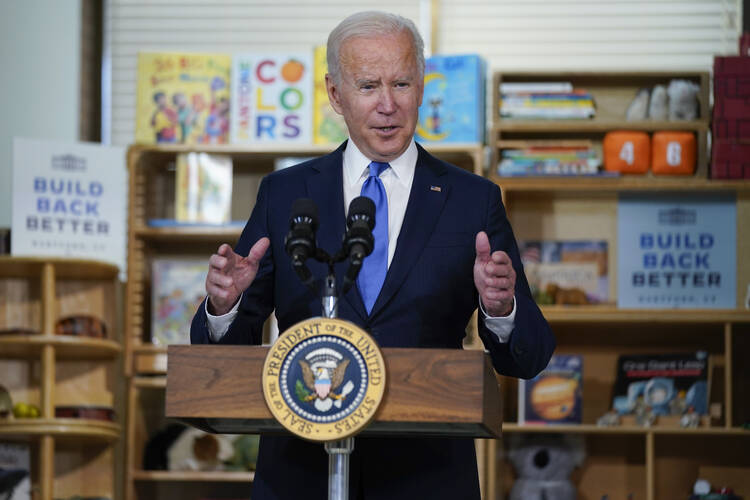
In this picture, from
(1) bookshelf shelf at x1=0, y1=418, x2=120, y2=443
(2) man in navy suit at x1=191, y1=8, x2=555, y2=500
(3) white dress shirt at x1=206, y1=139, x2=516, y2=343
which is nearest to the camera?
(2) man in navy suit at x1=191, y1=8, x2=555, y2=500

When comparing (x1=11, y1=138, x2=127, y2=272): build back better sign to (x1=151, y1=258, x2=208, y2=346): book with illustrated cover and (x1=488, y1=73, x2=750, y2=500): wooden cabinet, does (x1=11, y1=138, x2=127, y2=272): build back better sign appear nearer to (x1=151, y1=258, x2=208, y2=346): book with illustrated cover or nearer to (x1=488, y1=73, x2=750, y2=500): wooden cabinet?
(x1=151, y1=258, x2=208, y2=346): book with illustrated cover

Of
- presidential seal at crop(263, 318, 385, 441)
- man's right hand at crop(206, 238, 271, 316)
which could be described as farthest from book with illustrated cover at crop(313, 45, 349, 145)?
presidential seal at crop(263, 318, 385, 441)

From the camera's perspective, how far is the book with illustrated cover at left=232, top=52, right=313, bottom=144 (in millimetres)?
4727

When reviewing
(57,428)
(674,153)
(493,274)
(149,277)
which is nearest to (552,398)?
(674,153)

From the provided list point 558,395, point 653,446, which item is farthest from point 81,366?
point 653,446

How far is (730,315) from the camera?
14.8ft

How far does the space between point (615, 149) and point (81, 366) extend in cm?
232

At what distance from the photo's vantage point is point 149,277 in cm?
490

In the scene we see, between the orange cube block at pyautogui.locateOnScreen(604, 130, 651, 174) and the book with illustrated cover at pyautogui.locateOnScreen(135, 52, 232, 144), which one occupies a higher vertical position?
the book with illustrated cover at pyautogui.locateOnScreen(135, 52, 232, 144)

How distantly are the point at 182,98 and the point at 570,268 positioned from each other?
168cm

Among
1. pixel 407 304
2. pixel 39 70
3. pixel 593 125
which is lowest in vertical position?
pixel 407 304

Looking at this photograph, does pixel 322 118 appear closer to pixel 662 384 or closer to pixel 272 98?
pixel 272 98

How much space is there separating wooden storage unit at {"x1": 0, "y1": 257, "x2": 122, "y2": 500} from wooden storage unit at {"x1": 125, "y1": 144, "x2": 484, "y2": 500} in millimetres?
100

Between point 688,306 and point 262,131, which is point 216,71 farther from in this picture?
point 688,306
